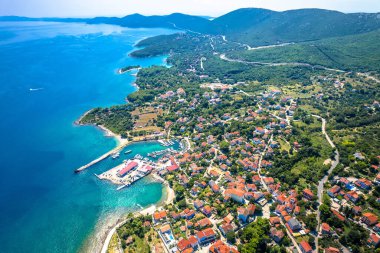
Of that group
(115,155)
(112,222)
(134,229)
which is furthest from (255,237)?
(115,155)

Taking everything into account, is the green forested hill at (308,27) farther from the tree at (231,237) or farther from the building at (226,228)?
the tree at (231,237)

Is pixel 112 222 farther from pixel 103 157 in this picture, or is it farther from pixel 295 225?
pixel 295 225

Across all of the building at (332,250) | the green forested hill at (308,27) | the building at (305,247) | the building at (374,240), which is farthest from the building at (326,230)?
the green forested hill at (308,27)

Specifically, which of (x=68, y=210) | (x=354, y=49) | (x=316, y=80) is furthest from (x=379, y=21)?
(x=68, y=210)

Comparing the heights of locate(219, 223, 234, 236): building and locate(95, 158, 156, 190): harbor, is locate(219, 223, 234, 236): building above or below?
above

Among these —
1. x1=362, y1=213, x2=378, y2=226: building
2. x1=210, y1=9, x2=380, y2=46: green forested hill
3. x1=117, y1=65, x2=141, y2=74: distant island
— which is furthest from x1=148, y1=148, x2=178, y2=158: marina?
x1=210, y1=9, x2=380, y2=46: green forested hill

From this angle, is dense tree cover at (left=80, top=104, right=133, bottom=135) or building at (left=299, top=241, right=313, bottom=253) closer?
building at (left=299, top=241, right=313, bottom=253)

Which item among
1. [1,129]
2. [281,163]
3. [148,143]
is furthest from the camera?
[1,129]

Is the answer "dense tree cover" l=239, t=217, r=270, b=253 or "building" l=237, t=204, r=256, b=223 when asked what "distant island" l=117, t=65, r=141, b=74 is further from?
"dense tree cover" l=239, t=217, r=270, b=253

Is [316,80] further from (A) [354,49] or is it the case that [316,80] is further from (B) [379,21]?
(B) [379,21]
